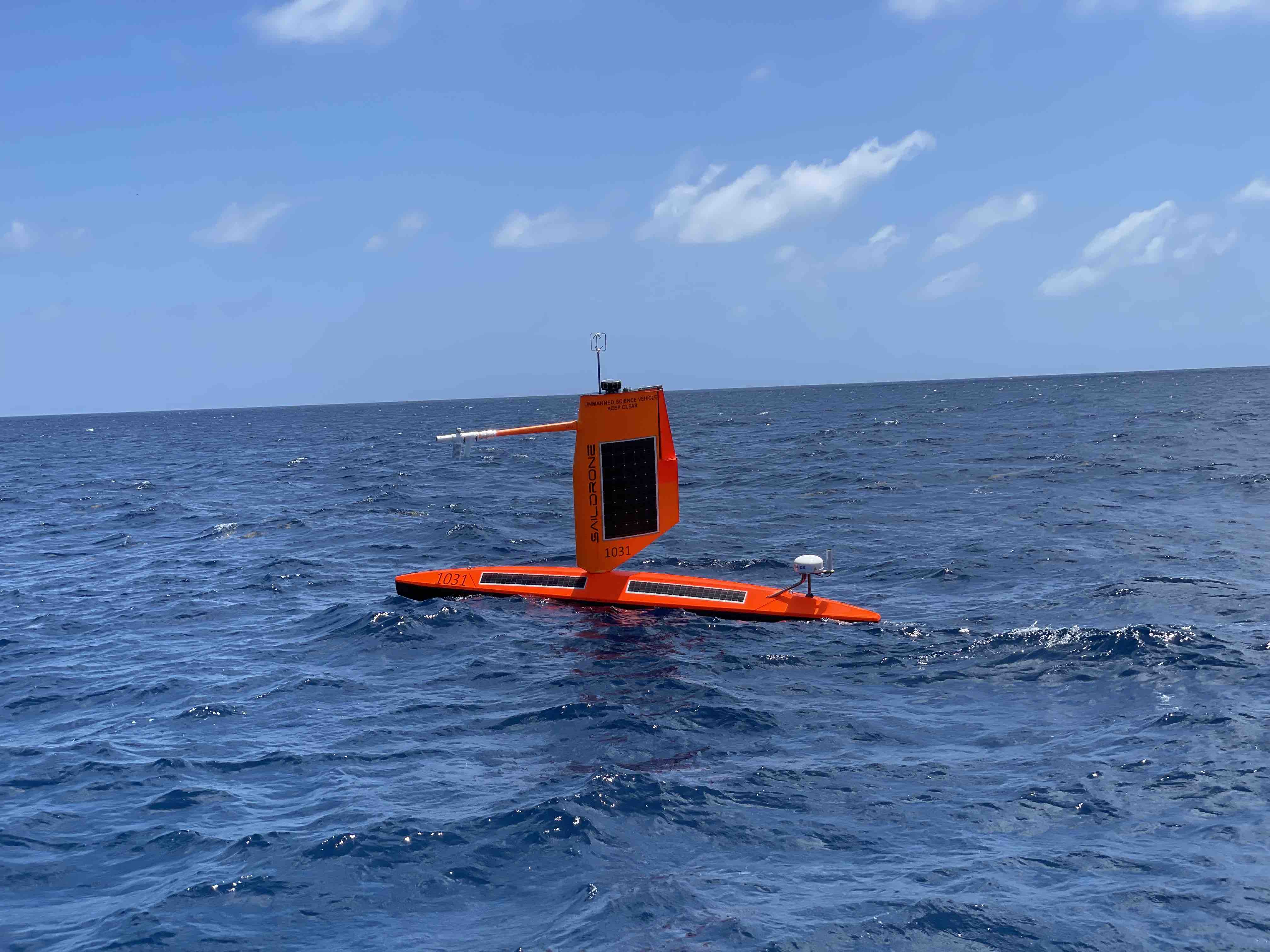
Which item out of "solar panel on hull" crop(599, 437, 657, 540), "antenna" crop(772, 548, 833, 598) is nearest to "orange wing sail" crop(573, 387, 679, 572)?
"solar panel on hull" crop(599, 437, 657, 540)

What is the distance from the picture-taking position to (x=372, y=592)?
24.2 meters

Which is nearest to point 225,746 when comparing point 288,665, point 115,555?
point 288,665

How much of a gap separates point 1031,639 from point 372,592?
612 inches

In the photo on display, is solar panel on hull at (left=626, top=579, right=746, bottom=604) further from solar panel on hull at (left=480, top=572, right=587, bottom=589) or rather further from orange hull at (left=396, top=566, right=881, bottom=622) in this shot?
solar panel on hull at (left=480, top=572, right=587, bottom=589)

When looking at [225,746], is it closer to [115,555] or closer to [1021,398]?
[115,555]

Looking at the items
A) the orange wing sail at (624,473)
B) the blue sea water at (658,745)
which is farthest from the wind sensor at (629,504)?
the blue sea water at (658,745)

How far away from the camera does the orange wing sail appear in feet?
68.7

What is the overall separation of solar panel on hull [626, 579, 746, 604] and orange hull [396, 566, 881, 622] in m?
0.02

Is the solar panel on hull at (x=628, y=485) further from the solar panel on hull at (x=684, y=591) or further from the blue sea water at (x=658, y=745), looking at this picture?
the blue sea water at (x=658, y=745)

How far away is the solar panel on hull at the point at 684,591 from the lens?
68.6 feet

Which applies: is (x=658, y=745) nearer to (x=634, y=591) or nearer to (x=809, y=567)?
(x=809, y=567)

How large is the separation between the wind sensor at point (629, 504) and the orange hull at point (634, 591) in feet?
0.08

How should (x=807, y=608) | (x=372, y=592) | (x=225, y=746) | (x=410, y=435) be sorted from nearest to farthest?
(x=225, y=746) → (x=807, y=608) → (x=372, y=592) → (x=410, y=435)

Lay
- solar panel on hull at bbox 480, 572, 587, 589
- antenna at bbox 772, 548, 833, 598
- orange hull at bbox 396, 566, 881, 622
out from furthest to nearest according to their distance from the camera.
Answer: solar panel on hull at bbox 480, 572, 587, 589
orange hull at bbox 396, 566, 881, 622
antenna at bbox 772, 548, 833, 598
